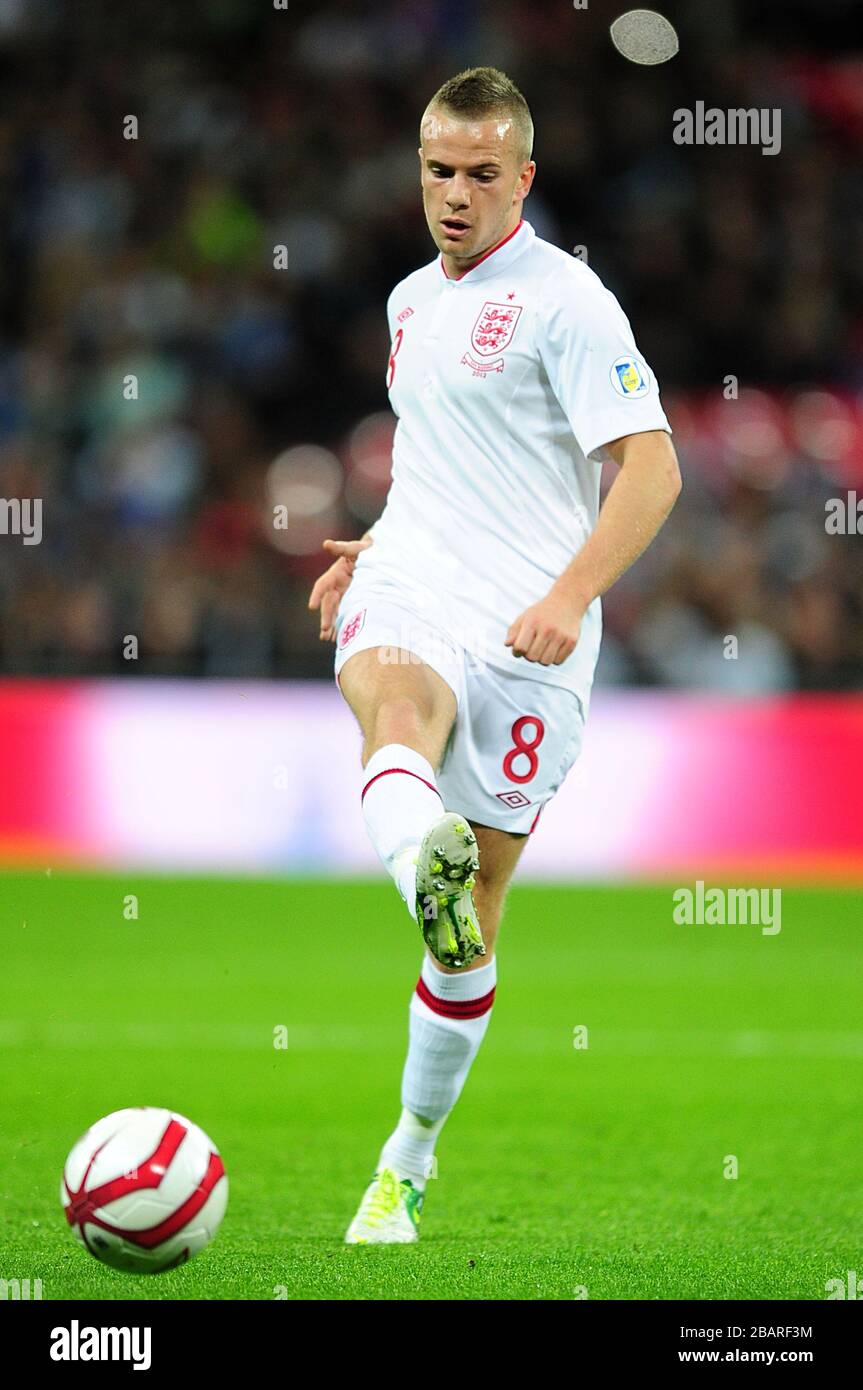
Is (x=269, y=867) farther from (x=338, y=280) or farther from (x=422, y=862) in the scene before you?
(x=422, y=862)

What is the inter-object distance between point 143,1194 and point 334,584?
1.66 metres

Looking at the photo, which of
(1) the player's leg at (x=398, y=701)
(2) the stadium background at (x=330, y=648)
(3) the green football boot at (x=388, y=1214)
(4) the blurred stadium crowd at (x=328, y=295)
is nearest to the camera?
(1) the player's leg at (x=398, y=701)

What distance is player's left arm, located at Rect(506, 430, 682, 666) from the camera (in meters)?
4.25

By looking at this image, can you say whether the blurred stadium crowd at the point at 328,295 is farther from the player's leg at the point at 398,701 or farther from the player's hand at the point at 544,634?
the player's hand at the point at 544,634

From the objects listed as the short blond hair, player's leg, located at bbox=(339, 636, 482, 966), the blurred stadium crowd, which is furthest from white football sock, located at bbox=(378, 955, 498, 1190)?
the blurred stadium crowd

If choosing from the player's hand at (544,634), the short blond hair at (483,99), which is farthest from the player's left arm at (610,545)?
the short blond hair at (483,99)

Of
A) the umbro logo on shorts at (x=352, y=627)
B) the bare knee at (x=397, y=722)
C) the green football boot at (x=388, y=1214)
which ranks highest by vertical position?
the umbro logo on shorts at (x=352, y=627)

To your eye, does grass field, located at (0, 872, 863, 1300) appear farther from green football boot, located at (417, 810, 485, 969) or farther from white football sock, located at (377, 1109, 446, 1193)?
green football boot, located at (417, 810, 485, 969)

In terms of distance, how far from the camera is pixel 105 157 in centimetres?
1512

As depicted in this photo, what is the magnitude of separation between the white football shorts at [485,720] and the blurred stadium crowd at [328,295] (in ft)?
22.7

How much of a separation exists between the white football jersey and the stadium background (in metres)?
1.50

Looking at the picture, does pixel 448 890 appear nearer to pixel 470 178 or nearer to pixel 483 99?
pixel 470 178

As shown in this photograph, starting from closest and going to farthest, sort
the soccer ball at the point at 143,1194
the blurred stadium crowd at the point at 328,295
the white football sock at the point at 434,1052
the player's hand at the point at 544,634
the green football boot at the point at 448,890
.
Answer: the green football boot at the point at 448,890, the soccer ball at the point at 143,1194, the player's hand at the point at 544,634, the white football sock at the point at 434,1052, the blurred stadium crowd at the point at 328,295

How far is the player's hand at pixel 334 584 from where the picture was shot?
4.95 meters
